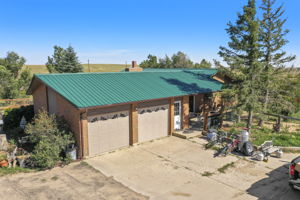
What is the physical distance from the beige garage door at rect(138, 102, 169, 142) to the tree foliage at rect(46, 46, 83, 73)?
97.6 ft

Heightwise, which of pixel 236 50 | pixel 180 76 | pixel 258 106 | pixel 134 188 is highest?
pixel 236 50

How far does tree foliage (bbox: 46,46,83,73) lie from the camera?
129 ft

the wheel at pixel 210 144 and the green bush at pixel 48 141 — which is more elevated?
the green bush at pixel 48 141

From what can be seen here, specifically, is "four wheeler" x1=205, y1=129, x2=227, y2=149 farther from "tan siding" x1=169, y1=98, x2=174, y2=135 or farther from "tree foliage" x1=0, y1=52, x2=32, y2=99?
"tree foliage" x1=0, y1=52, x2=32, y2=99

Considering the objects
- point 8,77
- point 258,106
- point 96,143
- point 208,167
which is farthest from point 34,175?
point 8,77

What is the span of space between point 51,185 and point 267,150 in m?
9.80

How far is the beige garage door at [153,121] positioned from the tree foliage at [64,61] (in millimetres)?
29755

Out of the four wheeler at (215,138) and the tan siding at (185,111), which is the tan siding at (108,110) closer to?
the tan siding at (185,111)

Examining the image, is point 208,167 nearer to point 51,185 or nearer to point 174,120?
point 174,120

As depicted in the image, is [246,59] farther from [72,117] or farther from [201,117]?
[72,117]

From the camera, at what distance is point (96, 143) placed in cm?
1128

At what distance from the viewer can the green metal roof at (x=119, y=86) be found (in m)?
11.2

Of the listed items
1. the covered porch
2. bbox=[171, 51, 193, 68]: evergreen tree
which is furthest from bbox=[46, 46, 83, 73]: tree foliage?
the covered porch

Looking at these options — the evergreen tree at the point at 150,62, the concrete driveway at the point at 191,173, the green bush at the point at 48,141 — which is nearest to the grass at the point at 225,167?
the concrete driveway at the point at 191,173
